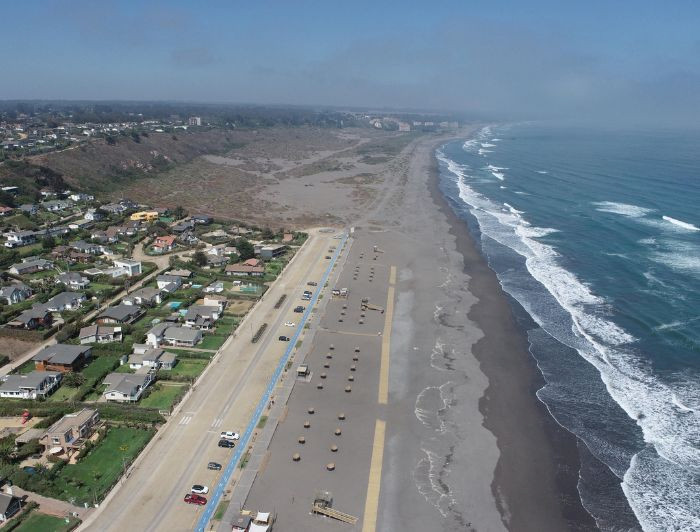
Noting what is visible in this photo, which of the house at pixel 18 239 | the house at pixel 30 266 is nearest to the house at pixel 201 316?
the house at pixel 30 266

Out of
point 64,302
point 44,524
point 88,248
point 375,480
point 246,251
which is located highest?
point 246,251

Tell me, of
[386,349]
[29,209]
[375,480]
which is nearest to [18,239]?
[29,209]

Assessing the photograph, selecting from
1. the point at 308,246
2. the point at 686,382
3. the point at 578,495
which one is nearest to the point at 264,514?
the point at 578,495

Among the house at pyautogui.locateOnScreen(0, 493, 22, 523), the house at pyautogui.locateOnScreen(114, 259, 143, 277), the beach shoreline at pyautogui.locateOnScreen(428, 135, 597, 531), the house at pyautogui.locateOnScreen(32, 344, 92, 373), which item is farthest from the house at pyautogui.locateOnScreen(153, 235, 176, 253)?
the house at pyautogui.locateOnScreen(0, 493, 22, 523)

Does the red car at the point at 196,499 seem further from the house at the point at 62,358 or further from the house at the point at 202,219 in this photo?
the house at the point at 202,219

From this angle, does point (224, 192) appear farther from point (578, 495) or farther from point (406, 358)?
point (578, 495)

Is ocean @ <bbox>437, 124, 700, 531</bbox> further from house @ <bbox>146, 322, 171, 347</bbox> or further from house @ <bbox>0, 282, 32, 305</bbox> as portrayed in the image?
house @ <bbox>0, 282, 32, 305</bbox>

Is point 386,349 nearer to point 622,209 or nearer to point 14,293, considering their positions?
point 14,293
